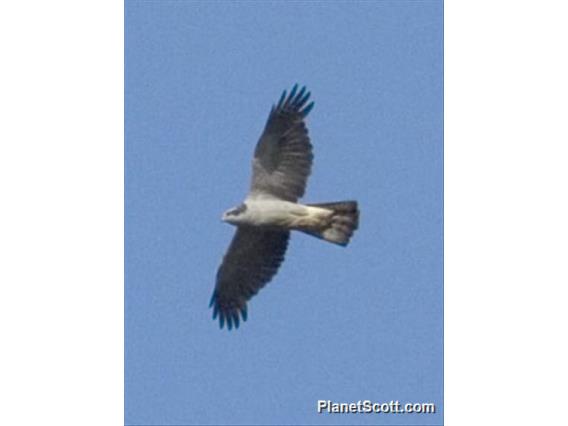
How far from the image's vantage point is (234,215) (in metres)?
15.0

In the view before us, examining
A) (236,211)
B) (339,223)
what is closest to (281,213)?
(236,211)

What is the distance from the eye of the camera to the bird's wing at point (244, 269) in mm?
15477

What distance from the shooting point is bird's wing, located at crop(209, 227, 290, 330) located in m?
15.5

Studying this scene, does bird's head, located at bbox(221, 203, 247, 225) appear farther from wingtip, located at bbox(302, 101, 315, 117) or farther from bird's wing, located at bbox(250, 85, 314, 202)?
wingtip, located at bbox(302, 101, 315, 117)

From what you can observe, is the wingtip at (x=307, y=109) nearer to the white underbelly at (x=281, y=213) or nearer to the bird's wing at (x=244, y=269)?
the white underbelly at (x=281, y=213)

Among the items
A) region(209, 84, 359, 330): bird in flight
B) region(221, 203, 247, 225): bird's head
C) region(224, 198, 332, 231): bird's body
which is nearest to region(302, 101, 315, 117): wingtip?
region(209, 84, 359, 330): bird in flight

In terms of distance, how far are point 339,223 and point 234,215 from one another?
988 millimetres

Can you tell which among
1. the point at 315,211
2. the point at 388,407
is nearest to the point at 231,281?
the point at 315,211

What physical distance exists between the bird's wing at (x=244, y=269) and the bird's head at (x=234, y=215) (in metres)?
0.28

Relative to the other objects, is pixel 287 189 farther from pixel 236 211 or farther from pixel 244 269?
pixel 244 269
